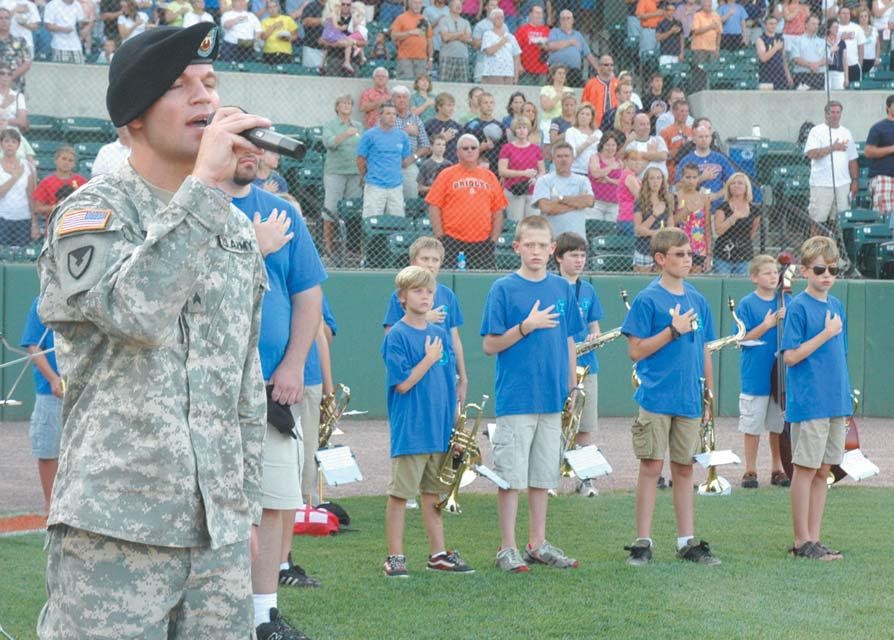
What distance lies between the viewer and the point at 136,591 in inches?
99.3

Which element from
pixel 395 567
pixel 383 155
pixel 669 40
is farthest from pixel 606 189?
pixel 395 567

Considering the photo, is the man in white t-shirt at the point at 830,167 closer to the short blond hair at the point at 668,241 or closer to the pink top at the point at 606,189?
the pink top at the point at 606,189

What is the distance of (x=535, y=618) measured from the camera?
5941 millimetres

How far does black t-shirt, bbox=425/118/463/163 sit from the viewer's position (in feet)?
49.9

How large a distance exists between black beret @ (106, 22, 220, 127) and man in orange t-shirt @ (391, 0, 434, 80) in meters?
15.4

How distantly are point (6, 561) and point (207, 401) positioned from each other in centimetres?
489

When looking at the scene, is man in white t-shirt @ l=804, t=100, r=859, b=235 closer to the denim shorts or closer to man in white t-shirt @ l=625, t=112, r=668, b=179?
man in white t-shirt @ l=625, t=112, r=668, b=179

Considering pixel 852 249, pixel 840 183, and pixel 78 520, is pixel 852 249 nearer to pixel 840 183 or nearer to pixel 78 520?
pixel 840 183

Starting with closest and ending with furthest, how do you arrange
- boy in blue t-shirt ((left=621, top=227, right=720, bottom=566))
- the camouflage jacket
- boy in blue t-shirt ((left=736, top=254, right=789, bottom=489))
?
the camouflage jacket, boy in blue t-shirt ((left=621, top=227, right=720, bottom=566)), boy in blue t-shirt ((left=736, top=254, right=789, bottom=489))

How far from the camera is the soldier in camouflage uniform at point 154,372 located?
95.6 inches

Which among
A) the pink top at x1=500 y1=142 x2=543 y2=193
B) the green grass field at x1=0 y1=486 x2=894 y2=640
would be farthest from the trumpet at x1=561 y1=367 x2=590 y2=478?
the pink top at x1=500 y1=142 x2=543 y2=193

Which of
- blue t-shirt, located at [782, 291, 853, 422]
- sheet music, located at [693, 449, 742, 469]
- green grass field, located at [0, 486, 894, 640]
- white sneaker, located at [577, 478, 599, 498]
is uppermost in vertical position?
blue t-shirt, located at [782, 291, 853, 422]

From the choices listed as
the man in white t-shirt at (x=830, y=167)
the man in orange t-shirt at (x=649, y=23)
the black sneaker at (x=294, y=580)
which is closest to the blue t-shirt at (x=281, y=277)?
the black sneaker at (x=294, y=580)

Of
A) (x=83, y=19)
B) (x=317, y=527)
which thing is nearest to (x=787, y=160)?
(x=83, y=19)
